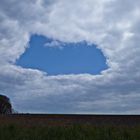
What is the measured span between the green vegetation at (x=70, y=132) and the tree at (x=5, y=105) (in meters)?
10.4

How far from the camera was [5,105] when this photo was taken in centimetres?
2992

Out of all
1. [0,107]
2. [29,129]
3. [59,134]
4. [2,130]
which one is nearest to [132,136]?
[59,134]

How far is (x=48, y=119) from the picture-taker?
2161cm

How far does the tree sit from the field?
7528 mm

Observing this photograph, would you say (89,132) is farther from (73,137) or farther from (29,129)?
(29,129)

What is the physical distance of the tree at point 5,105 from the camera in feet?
98.1

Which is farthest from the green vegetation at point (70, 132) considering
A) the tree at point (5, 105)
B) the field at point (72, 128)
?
the tree at point (5, 105)

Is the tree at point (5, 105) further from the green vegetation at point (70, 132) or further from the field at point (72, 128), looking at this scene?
the green vegetation at point (70, 132)

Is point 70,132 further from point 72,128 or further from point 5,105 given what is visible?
point 5,105

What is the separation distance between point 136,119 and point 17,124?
569cm

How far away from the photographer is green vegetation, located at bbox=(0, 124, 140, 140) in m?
17.6

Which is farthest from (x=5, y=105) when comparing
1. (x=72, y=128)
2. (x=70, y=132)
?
(x=70, y=132)

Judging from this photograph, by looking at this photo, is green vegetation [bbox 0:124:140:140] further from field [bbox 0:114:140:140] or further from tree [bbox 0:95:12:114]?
tree [bbox 0:95:12:114]

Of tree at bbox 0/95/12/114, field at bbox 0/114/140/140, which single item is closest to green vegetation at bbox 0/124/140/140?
field at bbox 0/114/140/140
